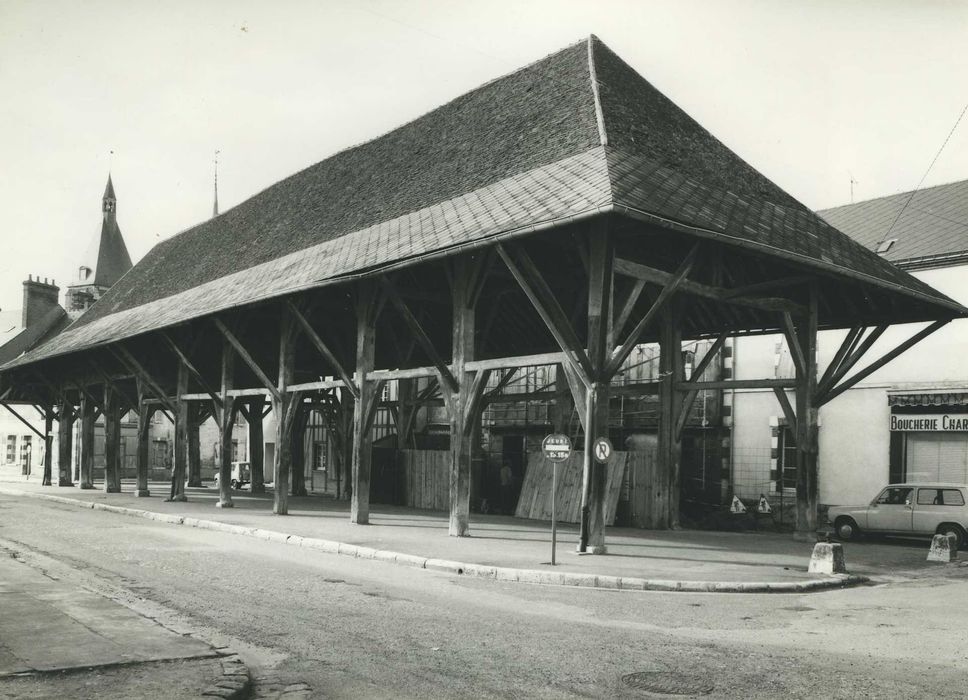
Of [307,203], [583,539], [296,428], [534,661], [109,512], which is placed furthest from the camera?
[296,428]

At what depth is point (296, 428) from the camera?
112 ft

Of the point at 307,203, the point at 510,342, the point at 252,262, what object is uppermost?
the point at 307,203

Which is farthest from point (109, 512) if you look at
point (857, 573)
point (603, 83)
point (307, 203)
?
point (857, 573)

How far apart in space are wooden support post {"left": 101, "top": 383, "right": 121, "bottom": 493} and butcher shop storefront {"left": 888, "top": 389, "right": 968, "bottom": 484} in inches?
906

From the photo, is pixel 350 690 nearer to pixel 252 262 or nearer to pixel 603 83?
pixel 603 83

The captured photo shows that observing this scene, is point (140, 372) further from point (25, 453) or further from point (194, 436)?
point (25, 453)

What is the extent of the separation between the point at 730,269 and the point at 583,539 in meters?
6.82

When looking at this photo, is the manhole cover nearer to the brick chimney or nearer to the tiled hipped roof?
the tiled hipped roof

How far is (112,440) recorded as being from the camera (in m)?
29.7

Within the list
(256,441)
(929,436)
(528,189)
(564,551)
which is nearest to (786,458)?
(929,436)

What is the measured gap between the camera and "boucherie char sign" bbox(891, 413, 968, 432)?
20.9 metres

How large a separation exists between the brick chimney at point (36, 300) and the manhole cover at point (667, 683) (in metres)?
54.7

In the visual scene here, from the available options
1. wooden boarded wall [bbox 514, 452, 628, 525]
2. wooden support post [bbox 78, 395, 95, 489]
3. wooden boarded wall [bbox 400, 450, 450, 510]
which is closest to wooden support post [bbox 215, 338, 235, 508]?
wooden boarded wall [bbox 400, 450, 450, 510]

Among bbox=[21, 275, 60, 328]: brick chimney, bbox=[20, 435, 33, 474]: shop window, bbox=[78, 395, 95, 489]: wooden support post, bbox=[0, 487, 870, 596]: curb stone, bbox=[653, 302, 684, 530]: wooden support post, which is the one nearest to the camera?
bbox=[0, 487, 870, 596]: curb stone
